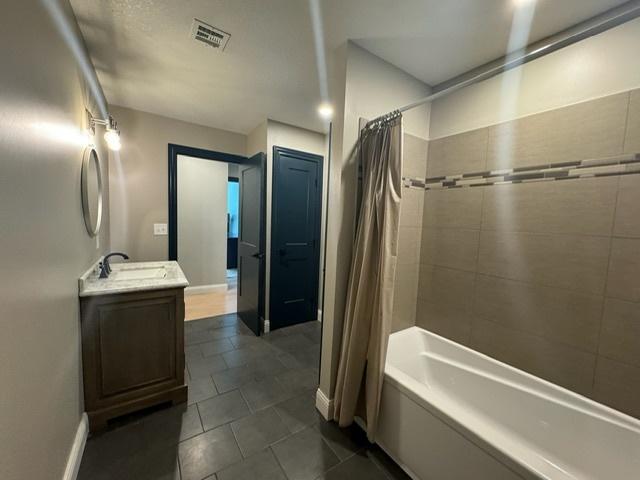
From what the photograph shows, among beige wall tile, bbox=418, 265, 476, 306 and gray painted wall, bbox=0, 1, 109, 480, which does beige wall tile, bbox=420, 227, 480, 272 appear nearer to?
beige wall tile, bbox=418, 265, 476, 306

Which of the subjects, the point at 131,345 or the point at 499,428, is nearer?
the point at 499,428

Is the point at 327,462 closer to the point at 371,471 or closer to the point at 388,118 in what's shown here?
the point at 371,471

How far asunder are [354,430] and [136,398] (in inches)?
57.9

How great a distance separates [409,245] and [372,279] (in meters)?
0.71

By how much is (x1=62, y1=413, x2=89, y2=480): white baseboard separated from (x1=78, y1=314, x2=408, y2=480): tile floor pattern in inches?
1.6

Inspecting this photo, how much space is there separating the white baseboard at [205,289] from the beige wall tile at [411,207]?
3725 mm

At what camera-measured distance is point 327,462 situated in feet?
4.77

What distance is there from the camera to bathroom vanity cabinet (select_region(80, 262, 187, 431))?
1567 mm

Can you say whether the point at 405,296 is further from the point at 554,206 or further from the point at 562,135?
the point at 562,135

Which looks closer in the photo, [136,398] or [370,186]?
[370,186]

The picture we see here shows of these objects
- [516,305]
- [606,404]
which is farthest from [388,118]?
[606,404]

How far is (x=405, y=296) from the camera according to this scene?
2137 mm

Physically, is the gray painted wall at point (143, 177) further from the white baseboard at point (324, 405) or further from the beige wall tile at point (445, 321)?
the beige wall tile at point (445, 321)

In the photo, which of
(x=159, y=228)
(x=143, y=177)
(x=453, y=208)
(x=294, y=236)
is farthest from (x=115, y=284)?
(x=453, y=208)
